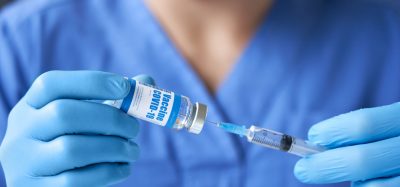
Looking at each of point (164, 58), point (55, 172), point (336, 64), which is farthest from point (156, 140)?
point (336, 64)

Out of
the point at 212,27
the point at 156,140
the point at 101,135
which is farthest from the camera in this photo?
the point at 212,27

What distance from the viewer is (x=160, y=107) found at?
744 millimetres

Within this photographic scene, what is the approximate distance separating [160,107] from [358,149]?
0.29 m

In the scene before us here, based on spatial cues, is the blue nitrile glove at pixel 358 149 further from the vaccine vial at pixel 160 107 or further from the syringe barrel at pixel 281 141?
the vaccine vial at pixel 160 107

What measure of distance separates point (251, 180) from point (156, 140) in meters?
0.19

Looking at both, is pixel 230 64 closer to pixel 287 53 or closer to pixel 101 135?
pixel 287 53

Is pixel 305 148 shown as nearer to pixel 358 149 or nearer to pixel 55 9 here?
pixel 358 149

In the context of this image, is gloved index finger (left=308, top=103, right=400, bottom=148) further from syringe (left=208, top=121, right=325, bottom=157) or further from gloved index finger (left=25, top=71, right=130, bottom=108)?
gloved index finger (left=25, top=71, right=130, bottom=108)

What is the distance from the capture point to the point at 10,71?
1027 millimetres

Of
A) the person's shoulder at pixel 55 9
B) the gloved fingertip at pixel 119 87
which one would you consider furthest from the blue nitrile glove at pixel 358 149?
the person's shoulder at pixel 55 9

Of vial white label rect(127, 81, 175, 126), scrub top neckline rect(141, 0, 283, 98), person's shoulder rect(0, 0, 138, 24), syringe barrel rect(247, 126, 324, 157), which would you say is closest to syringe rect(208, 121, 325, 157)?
syringe barrel rect(247, 126, 324, 157)

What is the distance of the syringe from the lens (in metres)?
0.82

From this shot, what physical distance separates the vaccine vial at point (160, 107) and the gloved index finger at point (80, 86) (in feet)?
0.06

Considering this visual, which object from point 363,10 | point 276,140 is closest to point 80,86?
point 276,140
